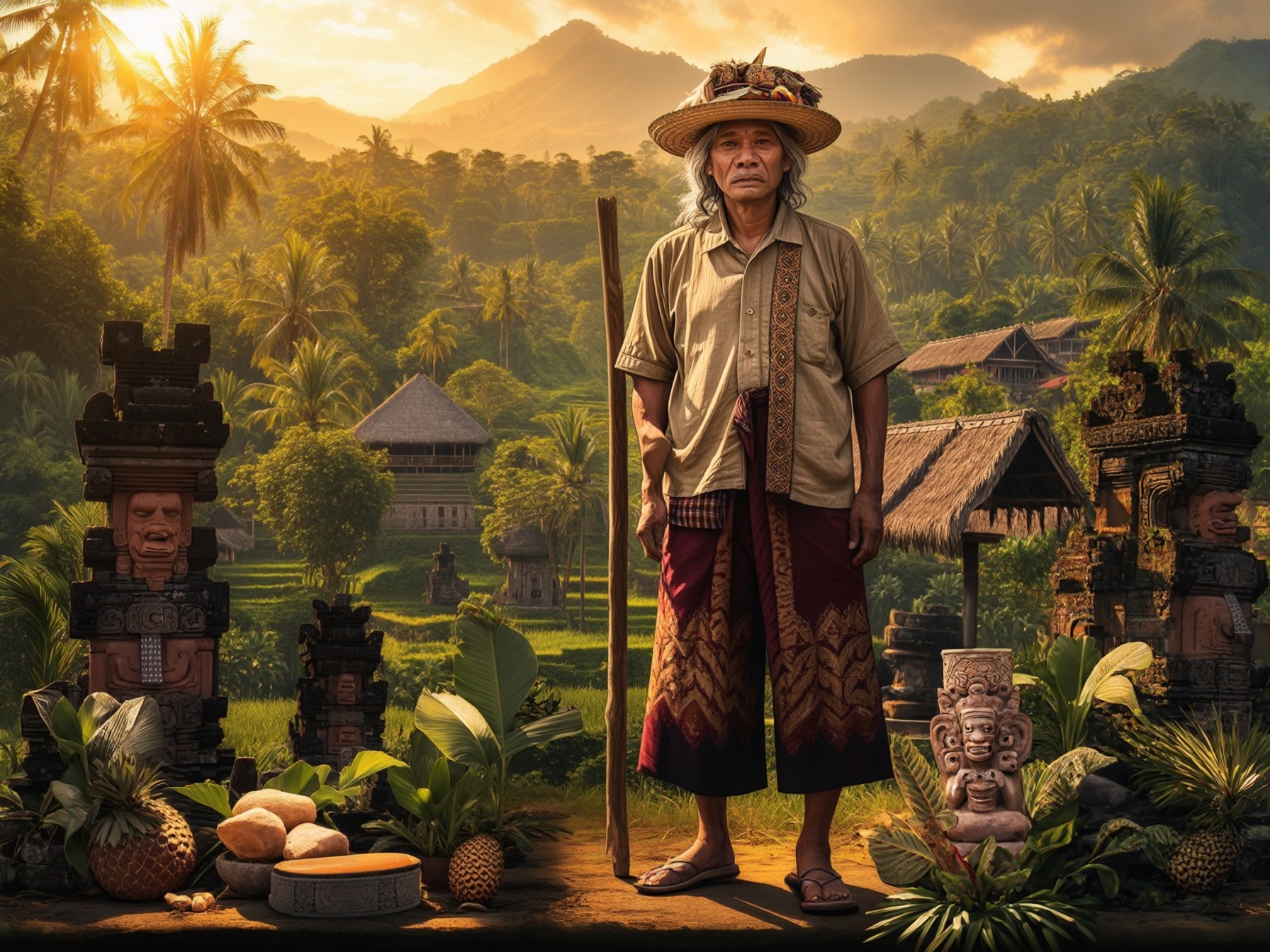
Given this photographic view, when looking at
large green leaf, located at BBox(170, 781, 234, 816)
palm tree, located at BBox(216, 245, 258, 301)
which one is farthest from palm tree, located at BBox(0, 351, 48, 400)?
large green leaf, located at BBox(170, 781, 234, 816)

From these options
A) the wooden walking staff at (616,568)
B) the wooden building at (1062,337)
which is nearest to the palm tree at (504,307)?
the wooden building at (1062,337)

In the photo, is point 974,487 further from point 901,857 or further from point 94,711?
point 94,711

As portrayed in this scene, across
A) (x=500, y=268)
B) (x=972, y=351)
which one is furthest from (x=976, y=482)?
(x=500, y=268)

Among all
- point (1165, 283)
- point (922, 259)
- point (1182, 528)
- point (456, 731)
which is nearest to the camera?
point (456, 731)

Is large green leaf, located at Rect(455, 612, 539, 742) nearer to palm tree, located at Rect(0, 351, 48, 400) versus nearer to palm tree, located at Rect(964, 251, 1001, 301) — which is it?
palm tree, located at Rect(0, 351, 48, 400)

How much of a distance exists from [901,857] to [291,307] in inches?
1255

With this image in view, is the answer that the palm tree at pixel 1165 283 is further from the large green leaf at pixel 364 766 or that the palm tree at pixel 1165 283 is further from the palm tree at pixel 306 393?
the large green leaf at pixel 364 766

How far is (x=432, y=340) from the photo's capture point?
39.9m

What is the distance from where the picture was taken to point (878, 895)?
416 centimetres

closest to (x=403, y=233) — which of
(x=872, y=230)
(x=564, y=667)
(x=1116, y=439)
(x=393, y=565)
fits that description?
(x=393, y=565)

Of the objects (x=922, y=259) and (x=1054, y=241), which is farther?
(x=922, y=259)

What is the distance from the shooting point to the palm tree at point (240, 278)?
3975cm

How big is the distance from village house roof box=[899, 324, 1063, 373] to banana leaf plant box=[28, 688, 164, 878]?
1364 inches

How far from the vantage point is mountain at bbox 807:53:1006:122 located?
146m
